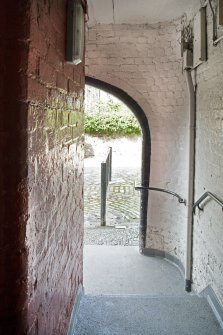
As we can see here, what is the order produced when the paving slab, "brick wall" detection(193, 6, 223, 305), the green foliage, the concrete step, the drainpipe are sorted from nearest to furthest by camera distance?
the concrete step → "brick wall" detection(193, 6, 223, 305) → the drainpipe → the paving slab → the green foliage

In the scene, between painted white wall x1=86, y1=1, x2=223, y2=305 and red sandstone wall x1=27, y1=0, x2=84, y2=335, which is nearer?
red sandstone wall x1=27, y1=0, x2=84, y2=335

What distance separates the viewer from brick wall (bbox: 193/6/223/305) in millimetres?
2828

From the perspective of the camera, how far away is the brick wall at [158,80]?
4.33 metres

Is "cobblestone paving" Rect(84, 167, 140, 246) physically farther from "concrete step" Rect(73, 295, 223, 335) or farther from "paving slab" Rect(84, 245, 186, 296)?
"concrete step" Rect(73, 295, 223, 335)

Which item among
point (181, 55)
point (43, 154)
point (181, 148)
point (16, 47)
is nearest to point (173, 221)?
point (181, 148)

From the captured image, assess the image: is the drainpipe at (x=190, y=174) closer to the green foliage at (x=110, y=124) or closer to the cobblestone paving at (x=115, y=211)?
the cobblestone paving at (x=115, y=211)

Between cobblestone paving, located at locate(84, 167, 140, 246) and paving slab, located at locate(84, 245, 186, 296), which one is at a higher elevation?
cobblestone paving, located at locate(84, 167, 140, 246)

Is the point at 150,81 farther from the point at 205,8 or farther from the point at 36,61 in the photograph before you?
the point at 36,61

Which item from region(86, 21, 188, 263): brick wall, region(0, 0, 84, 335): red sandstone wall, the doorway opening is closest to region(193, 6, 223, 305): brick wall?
region(86, 21, 188, 263): brick wall

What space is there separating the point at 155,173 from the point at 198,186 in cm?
118

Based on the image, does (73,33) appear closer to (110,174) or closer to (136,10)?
(136,10)

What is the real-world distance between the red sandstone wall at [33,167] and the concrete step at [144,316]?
71 cm

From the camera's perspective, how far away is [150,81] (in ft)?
14.7

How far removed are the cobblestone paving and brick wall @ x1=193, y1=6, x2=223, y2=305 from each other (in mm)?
1965
